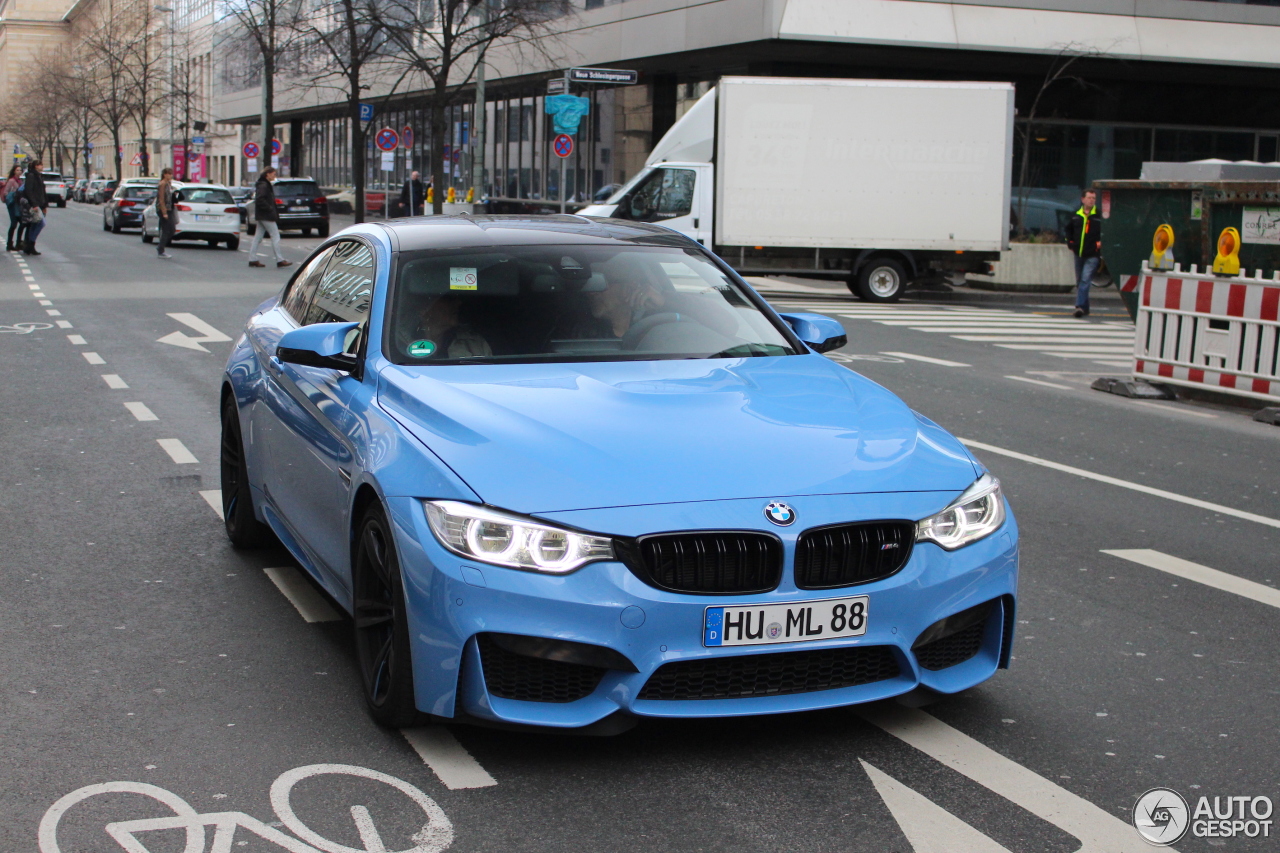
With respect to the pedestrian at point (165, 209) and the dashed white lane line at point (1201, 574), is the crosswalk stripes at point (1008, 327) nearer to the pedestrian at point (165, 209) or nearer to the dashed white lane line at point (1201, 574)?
the dashed white lane line at point (1201, 574)

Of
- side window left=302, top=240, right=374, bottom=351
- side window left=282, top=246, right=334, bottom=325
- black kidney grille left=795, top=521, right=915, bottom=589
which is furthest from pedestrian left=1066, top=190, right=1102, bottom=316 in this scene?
black kidney grille left=795, top=521, right=915, bottom=589

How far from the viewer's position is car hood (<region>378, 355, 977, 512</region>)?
4.00 meters

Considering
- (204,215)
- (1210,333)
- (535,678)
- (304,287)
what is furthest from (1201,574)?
(204,215)

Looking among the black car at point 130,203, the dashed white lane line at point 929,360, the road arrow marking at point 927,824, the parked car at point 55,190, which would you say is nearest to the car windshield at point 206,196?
the black car at point 130,203

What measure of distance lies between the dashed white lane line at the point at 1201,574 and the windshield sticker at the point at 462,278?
3.27m

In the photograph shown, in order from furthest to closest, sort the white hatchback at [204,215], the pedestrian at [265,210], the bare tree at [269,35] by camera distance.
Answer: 1. the bare tree at [269,35]
2. the white hatchback at [204,215]
3. the pedestrian at [265,210]

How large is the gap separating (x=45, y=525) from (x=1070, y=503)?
5.19 meters

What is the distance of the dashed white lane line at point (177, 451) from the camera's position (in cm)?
886

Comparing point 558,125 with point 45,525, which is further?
point 558,125

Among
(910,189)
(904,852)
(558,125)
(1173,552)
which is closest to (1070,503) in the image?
Answer: (1173,552)

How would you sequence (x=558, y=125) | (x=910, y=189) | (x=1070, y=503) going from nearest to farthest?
(x=1070, y=503)
(x=910, y=189)
(x=558, y=125)

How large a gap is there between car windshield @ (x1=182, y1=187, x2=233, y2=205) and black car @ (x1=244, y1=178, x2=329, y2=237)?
6288 millimetres

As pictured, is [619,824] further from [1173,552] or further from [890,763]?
[1173,552]

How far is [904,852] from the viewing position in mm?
3531
